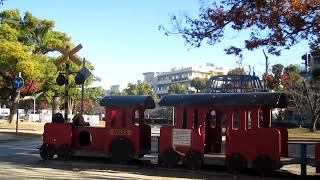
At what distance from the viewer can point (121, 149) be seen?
14.8 meters

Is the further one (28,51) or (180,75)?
(180,75)

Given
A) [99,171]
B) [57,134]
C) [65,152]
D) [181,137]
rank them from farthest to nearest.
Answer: [57,134] < [65,152] < [181,137] < [99,171]

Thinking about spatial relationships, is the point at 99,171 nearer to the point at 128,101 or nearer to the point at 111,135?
the point at 111,135

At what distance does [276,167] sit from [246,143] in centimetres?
96

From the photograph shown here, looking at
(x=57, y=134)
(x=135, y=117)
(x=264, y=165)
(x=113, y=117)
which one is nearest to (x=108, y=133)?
(x=113, y=117)

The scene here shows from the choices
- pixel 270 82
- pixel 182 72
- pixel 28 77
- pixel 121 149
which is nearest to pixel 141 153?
pixel 121 149

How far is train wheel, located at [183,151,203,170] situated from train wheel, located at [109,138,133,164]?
5.88ft

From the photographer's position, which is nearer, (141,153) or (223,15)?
(141,153)

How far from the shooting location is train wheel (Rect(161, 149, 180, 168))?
46.2ft

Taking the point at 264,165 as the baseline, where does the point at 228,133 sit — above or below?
above

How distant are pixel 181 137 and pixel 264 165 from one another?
7.96 feet

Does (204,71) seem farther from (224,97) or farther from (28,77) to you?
(224,97)

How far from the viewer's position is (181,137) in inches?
551

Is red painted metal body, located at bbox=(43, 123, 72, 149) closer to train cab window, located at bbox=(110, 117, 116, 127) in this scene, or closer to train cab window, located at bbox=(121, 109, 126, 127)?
train cab window, located at bbox=(110, 117, 116, 127)
